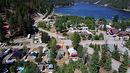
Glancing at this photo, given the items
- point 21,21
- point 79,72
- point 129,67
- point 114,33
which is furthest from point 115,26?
point 79,72

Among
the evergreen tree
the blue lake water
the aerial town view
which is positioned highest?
the evergreen tree

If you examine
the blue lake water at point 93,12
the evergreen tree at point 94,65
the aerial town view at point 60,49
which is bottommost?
the blue lake water at point 93,12

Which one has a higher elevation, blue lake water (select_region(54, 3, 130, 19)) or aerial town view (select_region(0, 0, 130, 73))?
aerial town view (select_region(0, 0, 130, 73))

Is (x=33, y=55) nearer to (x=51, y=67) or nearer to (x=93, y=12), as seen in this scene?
(x=51, y=67)

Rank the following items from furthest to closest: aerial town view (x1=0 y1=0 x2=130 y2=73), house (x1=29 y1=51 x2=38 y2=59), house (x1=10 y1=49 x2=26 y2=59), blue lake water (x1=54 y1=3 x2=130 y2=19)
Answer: blue lake water (x1=54 y1=3 x2=130 y2=19)
house (x1=29 y1=51 x2=38 y2=59)
house (x1=10 y1=49 x2=26 y2=59)
aerial town view (x1=0 y1=0 x2=130 y2=73)

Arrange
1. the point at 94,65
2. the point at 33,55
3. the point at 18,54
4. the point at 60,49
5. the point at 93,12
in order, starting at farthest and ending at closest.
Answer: the point at 93,12
the point at 60,49
the point at 18,54
the point at 33,55
the point at 94,65

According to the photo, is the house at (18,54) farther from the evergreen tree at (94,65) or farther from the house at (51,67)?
the evergreen tree at (94,65)

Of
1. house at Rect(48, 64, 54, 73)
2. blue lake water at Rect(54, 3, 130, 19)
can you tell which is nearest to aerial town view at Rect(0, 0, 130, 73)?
house at Rect(48, 64, 54, 73)

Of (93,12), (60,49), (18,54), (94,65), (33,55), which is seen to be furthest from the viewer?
(93,12)

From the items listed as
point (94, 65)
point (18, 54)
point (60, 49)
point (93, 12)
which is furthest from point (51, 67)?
point (93, 12)

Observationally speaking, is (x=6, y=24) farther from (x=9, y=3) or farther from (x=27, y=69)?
(x=27, y=69)

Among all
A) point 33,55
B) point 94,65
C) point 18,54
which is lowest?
point 33,55

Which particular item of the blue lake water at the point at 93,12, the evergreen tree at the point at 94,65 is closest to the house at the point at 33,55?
the evergreen tree at the point at 94,65

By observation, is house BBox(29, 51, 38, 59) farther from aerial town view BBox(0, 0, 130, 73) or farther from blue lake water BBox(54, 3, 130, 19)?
blue lake water BBox(54, 3, 130, 19)
